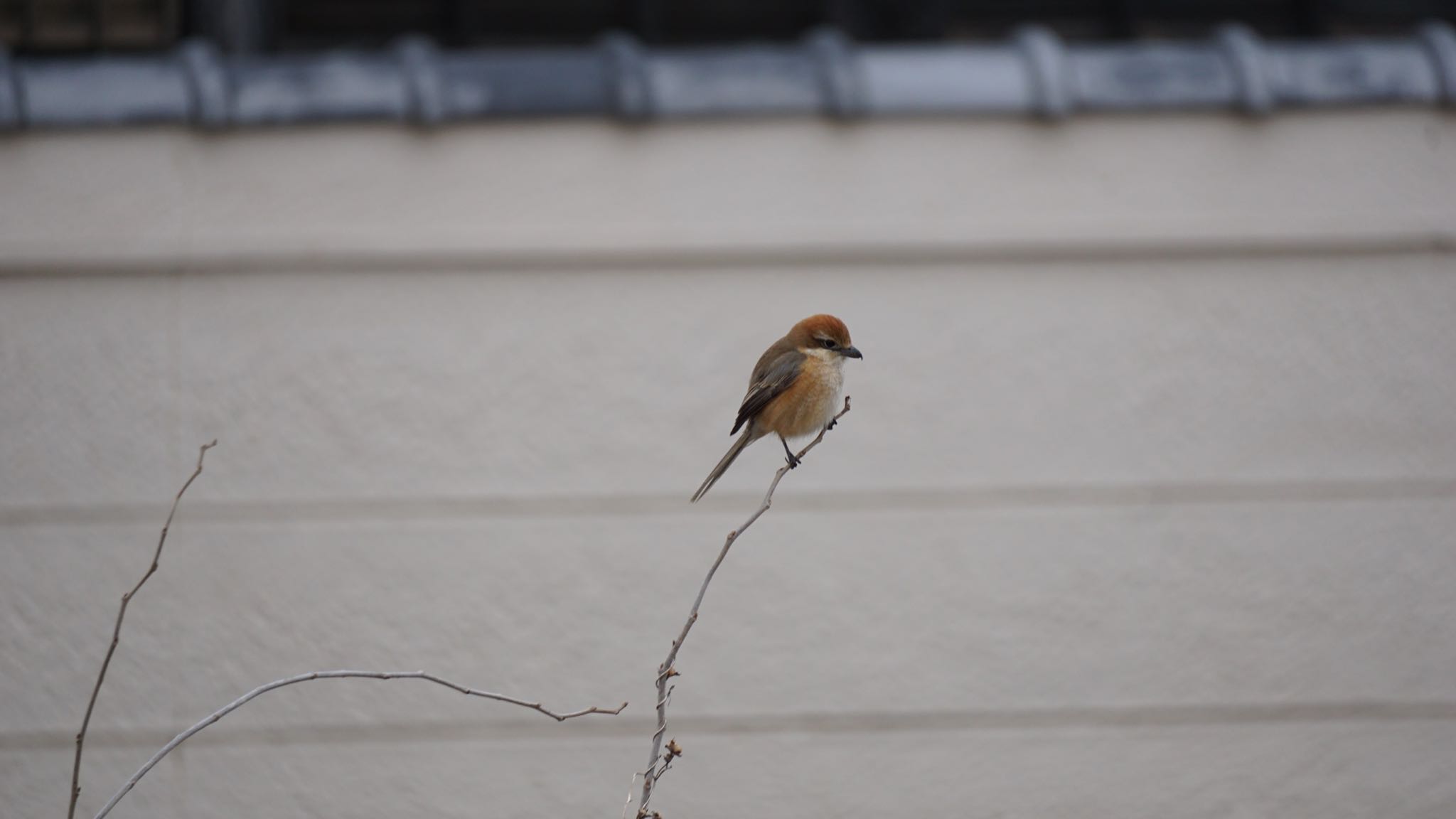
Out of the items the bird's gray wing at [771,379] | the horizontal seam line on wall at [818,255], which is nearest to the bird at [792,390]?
the bird's gray wing at [771,379]

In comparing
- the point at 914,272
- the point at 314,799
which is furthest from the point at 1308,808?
the point at 314,799

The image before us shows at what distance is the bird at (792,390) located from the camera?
2.87m

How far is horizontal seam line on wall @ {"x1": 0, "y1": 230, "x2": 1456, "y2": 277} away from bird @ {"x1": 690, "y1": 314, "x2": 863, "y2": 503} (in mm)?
774

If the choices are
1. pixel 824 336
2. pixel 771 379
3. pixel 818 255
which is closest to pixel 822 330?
pixel 824 336

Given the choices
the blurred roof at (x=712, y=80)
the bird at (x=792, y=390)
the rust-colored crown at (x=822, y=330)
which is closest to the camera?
the rust-colored crown at (x=822, y=330)

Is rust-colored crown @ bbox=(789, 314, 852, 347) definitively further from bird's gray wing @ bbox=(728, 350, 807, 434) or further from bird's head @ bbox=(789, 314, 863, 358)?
bird's gray wing @ bbox=(728, 350, 807, 434)

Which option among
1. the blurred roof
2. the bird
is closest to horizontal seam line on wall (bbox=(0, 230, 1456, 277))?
the blurred roof

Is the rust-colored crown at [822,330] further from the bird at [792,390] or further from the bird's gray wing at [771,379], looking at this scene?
the bird's gray wing at [771,379]

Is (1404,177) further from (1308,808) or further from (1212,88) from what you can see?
(1308,808)

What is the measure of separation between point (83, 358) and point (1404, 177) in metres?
3.83

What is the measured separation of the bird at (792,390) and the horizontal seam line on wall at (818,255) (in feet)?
2.54

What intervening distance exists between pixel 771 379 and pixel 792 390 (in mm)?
58

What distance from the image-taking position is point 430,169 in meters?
3.70

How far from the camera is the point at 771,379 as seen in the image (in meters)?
2.96
